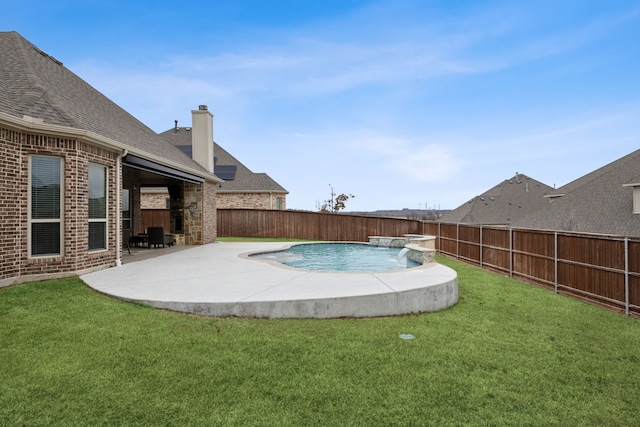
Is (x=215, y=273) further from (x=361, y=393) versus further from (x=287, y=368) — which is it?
(x=361, y=393)

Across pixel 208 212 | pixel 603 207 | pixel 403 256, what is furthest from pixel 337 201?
pixel 403 256

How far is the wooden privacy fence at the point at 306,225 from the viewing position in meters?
20.6

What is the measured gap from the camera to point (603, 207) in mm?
20734

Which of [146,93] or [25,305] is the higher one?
[146,93]

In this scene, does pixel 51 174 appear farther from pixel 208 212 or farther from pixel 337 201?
pixel 337 201

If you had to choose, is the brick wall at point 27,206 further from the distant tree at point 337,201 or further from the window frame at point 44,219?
the distant tree at point 337,201

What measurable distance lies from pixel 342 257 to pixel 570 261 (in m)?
8.11

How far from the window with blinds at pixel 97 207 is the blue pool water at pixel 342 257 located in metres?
5.11

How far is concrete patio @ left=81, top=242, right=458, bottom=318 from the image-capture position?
555 cm

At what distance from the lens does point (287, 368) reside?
383 cm

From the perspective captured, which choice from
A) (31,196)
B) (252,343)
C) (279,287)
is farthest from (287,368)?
(31,196)

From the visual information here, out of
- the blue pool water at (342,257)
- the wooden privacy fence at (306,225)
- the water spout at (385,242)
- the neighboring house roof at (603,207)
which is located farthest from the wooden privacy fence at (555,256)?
the neighboring house roof at (603,207)

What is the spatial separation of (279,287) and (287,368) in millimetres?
2717

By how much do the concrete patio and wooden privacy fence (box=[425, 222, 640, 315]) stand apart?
9.58 feet
